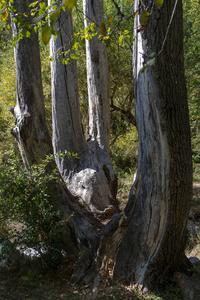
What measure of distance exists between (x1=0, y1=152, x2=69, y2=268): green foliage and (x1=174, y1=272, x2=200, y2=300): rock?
1749 millimetres

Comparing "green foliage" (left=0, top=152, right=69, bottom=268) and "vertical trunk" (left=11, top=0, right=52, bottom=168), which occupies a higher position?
"vertical trunk" (left=11, top=0, right=52, bottom=168)

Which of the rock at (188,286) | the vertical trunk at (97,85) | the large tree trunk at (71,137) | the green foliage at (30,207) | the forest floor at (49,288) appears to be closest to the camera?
the rock at (188,286)

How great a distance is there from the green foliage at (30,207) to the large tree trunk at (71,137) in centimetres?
156

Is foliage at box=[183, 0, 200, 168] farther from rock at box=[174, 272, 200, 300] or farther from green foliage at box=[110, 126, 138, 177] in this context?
rock at box=[174, 272, 200, 300]

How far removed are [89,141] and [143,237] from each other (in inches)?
130

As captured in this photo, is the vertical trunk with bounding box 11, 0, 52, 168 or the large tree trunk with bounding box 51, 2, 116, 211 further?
the large tree trunk with bounding box 51, 2, 116, 211

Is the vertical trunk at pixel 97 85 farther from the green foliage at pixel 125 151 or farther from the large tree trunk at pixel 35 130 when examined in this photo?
the green foliage at pixel 125 151

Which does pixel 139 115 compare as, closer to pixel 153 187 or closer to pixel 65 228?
pixel 153 187

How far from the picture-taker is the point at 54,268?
4652 millimetres

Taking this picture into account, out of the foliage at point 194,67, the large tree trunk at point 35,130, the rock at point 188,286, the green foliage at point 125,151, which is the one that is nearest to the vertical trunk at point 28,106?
the large tree trunk at point 35,130

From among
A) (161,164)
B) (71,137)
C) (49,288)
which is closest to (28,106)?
(71,137)

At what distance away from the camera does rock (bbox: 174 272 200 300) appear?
3.56m

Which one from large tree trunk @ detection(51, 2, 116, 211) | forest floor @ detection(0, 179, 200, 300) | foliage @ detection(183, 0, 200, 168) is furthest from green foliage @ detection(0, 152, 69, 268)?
foliage @ detection(183, 0, 200, 168)

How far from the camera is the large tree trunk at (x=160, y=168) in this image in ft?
11.1
